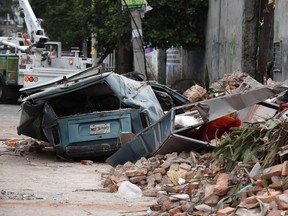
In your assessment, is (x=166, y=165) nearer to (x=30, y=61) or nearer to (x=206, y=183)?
(x=206, y=183)

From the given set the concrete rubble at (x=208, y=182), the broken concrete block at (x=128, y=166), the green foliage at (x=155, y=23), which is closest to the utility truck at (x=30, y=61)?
the green foliage at (x=155, y=23)

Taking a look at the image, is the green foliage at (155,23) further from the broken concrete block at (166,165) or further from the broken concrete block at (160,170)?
the broken concrete block at (160,170)

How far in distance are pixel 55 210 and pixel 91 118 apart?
485cm

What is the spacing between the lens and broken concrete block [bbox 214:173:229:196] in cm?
822

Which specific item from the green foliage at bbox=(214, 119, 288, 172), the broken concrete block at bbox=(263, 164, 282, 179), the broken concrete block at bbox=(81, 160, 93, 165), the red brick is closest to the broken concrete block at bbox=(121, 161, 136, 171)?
the red brick

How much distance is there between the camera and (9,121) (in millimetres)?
21688

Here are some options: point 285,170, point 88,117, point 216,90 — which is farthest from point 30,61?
point 285,170

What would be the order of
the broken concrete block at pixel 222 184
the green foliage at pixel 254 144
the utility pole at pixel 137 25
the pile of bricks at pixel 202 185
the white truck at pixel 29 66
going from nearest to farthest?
1. the pile of bricks at pixel 202 185
2. the broken concrete block at pixel 222 184
3. the green foliage at pixel 254 144
4. the utility pole at pixel 137 25
5. the white truck at pixel 29 66

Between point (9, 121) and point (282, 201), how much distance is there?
15469mm

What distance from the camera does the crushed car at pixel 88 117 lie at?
1327 cm

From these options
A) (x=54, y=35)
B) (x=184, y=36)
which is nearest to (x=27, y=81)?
(x=184, y=36)

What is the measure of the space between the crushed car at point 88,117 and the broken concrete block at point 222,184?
4.23 metres

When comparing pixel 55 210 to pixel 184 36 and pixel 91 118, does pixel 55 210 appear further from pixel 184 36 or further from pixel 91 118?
pixel 184 36

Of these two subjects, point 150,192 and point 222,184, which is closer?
point 222,184
